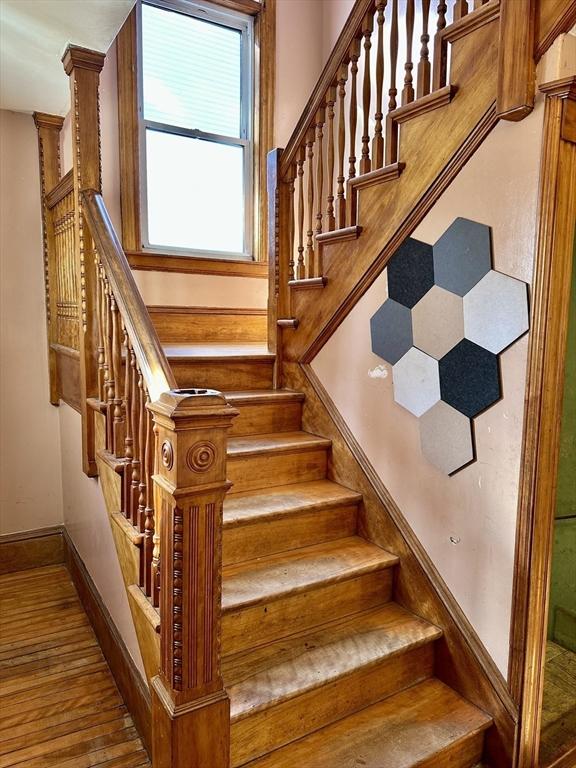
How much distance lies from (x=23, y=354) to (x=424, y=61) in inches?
101

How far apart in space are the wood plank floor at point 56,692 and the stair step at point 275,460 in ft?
3.22

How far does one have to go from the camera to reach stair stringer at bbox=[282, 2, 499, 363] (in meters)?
1.73

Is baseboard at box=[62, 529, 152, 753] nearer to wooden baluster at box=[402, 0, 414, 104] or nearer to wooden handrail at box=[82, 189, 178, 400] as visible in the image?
wooden handrail at box=[82, 189, 178, 400]

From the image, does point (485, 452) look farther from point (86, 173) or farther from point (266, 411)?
point (86, 173)

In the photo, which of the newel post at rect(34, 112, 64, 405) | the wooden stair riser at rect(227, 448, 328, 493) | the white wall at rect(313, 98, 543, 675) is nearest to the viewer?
the white wall at rect(313, 98, 543, 675)

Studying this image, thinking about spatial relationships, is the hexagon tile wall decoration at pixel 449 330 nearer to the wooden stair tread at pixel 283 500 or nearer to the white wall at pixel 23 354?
the wooden stair tread at pixel 283 500

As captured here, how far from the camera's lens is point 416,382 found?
2000mm

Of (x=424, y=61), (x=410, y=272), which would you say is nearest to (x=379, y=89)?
(x=424, y=61)

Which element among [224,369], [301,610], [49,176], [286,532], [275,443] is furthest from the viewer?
[49,176]

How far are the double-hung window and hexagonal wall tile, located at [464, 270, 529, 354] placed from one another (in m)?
2.36

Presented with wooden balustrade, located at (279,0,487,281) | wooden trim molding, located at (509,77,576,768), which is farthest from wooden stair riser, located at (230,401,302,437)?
wooden trim molding, located at (509,77,576,768)

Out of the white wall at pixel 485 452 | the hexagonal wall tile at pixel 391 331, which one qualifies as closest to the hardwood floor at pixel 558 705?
the white wall at pixel 485 452

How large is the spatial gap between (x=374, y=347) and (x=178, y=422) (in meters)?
1.12

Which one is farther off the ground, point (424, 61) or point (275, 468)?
point (424, 61)
